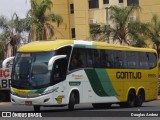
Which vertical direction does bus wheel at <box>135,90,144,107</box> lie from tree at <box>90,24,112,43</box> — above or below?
below

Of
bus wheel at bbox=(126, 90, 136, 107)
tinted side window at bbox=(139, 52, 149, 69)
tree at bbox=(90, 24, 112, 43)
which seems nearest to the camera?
bus wheel at bbox=(126, 90, 136, 107)

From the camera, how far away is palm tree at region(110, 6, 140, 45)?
46.9 meters

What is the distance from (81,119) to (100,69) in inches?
285

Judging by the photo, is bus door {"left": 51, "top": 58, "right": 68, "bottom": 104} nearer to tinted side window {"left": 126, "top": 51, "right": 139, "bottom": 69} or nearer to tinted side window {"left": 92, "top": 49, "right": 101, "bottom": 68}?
tinted side window {"left": 92, "top": 49, "right": 101, "bottom": 68}

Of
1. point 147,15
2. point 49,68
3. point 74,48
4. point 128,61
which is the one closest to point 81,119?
point 49,68

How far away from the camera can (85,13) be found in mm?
57594

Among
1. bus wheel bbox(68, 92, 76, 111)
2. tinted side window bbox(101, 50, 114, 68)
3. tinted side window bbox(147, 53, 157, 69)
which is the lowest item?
bus wheel bbox(68, 92, 76, 111)

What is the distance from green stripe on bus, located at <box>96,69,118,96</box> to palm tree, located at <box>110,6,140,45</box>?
63.9ft

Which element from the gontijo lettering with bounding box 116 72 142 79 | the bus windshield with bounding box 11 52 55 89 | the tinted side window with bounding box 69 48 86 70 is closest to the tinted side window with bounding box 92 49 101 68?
the tinted side window with bounding box 69 48 86 70

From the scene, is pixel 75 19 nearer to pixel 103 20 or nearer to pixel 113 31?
pixel 103 20

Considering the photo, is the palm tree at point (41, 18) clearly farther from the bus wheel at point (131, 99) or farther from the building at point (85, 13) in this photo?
the bus wheel at point (131, 99)

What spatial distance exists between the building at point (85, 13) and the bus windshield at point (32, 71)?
3117cm

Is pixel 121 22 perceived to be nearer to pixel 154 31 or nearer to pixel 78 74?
pixel 154 31

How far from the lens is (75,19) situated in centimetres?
5781
